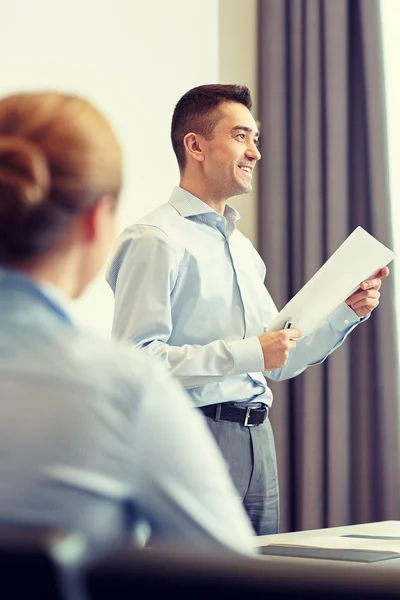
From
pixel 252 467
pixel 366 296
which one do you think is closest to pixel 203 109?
pixel 366 296

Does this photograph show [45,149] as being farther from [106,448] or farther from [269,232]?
[269,232]

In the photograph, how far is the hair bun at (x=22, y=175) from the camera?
82 cm

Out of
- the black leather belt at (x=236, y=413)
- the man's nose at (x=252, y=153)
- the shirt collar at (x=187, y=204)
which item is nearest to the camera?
the black leather belt at (x=236, y=413)

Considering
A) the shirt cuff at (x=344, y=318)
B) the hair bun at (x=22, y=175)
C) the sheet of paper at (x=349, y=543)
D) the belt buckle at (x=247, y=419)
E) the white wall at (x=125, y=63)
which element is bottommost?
the sheet of paper at (x=349, y=543)

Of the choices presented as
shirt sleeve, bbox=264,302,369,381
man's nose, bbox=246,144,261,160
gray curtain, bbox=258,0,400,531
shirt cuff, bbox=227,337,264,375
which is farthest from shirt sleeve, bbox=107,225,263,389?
gray curtain, bbox=258,0,400,531

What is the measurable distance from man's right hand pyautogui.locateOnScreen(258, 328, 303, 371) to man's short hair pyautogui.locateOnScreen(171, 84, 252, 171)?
722 mm

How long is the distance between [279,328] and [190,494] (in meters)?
1.69

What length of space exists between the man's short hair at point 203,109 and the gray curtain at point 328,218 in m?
1.33

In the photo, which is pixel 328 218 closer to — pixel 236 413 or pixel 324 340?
pixel 324 340

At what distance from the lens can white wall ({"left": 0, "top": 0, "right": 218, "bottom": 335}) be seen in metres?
3.09

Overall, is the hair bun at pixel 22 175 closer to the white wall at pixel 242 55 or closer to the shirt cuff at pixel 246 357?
the shirt cuff at pixel 246 357

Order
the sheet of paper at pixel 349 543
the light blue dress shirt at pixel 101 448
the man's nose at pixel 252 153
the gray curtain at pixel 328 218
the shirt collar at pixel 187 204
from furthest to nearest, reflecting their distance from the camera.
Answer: the gray curtain at pixel 328 218
the man's nose at pixel 252 153
the shirt collar at pixel 187 204
the sheet of paper at pixel 349 543
the light blue dress shirt at pixel 101 448

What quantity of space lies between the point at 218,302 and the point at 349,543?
0.96m

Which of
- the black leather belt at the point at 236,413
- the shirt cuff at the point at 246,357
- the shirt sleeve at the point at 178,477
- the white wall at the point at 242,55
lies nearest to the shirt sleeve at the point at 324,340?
the black leather belt at the point at 236,413
